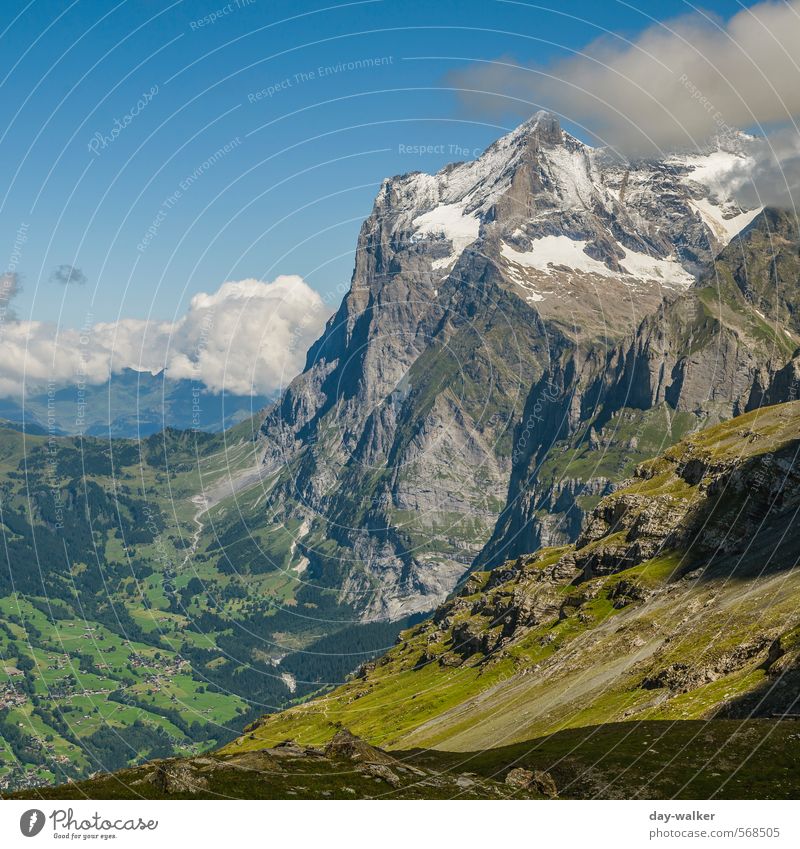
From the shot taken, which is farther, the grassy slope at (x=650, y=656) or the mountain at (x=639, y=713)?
the grassy slope at (x=650, y=656)

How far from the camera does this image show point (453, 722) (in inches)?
6895

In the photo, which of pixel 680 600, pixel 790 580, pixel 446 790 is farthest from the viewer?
pixel 680 600

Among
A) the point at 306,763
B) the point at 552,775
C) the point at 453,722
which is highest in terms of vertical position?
the point at 306,763

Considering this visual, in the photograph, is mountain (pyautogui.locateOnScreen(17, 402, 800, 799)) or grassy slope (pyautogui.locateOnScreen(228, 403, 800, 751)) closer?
mountain (pyautogui.locateOnScreen(17, 402, 800, 799))

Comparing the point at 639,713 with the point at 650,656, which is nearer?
the point at 639,713

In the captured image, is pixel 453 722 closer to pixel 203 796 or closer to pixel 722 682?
pixel 722 682

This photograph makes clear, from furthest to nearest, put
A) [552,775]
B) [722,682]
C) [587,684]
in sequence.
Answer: [587,684] < [722,682] < [552,775]

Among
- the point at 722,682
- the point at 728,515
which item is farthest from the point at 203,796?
the point at 728,515

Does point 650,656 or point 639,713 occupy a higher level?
point 650,656
